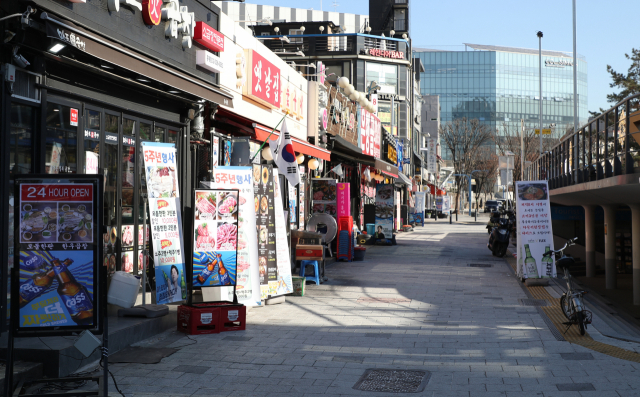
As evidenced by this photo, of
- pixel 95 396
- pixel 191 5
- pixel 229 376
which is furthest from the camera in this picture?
pixel 191 5

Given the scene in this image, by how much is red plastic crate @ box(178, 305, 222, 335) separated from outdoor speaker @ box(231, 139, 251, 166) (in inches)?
187

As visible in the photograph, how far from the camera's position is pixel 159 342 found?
27.6 feet

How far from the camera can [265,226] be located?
1134 cm

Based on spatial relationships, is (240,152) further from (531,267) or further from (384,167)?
(384,167)

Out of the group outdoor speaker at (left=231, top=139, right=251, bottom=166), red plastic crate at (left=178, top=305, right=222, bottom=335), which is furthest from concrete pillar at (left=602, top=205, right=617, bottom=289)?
red plastic crate at (left=178, top=305, right=222, bottom=335)

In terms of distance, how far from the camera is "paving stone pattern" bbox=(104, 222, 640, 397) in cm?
636

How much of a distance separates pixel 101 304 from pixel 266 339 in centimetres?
338

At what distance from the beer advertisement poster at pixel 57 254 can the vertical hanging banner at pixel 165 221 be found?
3.17 m

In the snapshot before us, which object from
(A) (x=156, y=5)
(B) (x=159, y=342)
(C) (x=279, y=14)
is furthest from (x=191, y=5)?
(C) (x=279, y=14)

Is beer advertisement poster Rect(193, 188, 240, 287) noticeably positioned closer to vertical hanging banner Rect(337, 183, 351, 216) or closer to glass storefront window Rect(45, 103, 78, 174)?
glass storefront window Rect(45, 103, 78, 174)

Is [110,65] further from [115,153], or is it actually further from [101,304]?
[101,304]

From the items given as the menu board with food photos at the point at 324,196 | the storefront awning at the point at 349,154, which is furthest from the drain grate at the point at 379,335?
the storefront awning at the point at 349,154

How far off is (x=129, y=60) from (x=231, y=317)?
3886 mm

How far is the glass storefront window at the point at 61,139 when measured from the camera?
791 cm
